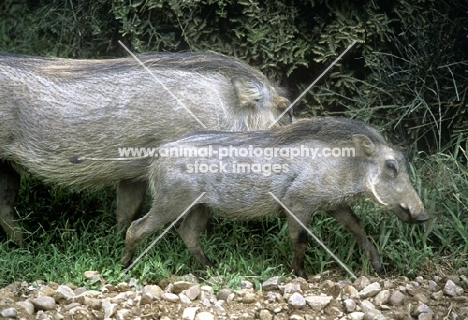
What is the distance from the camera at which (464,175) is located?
205 inches

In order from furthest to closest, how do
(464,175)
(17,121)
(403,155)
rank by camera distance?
(464,175) → (17,121) → (403,155)

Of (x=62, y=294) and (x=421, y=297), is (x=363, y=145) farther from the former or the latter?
(x=62, y=294)

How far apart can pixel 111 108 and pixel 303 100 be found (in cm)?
167

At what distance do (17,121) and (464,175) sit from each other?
2562mm

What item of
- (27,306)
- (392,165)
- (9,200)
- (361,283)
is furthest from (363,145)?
(9,200)

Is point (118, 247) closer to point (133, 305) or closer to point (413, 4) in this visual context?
point (133, 305)

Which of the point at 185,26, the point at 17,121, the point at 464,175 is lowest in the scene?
the point at 464,175

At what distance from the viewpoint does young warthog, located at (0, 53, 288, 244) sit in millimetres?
4785

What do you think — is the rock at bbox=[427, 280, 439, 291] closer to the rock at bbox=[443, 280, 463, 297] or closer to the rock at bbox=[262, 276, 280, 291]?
the rock at bbox=[443, 280, 463, 297]

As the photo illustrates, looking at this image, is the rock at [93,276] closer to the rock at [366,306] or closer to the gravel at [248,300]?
the gravel at [248,300]

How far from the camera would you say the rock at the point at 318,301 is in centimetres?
418

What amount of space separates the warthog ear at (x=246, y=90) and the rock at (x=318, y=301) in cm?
119

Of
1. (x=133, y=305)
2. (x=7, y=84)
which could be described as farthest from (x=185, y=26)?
(x=133, y=305)

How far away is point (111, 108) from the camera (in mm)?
4793
